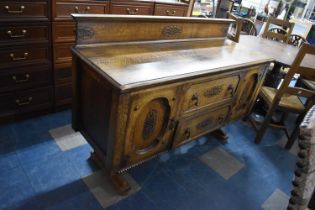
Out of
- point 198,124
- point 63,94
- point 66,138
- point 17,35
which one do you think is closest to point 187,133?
point 198,124

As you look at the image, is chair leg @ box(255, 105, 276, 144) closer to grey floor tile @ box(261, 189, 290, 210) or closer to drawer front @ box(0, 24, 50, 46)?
grey floor tile @ box(261, 189, 290, 210)

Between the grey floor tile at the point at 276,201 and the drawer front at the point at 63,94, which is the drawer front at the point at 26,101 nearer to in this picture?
the drawer front at the point at 63,94

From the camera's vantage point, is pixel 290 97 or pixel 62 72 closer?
pixel 62 72

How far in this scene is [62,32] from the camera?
194cm

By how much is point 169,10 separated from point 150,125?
5.26ft

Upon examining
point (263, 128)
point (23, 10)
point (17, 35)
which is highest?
point (23, 10)

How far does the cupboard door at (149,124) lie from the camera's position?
1.26 m

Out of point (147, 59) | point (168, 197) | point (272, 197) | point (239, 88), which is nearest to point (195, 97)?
point (147, 59)

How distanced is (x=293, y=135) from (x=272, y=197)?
0.78 metres

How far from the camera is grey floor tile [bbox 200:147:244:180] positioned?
1967 millimetres

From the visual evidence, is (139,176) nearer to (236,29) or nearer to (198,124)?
(198,124)

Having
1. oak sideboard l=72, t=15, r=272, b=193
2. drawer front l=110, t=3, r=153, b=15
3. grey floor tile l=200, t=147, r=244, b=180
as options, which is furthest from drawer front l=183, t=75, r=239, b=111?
drawer front l=110, t=3, r=153, b=15

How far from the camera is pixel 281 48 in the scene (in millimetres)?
3031

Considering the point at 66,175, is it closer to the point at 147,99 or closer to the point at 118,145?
the point at 118,145
